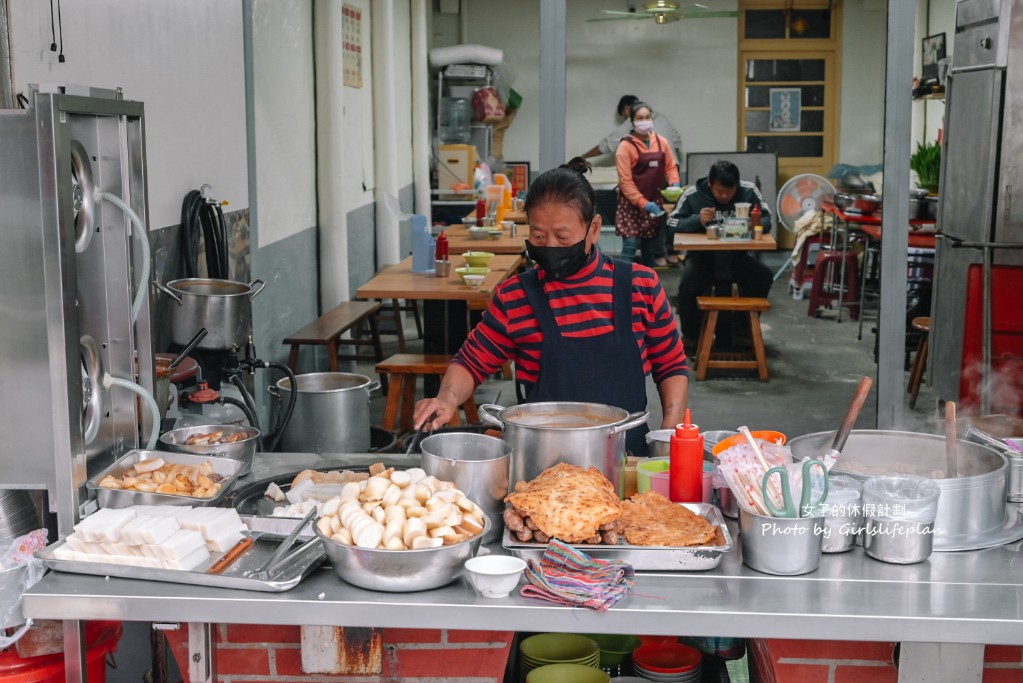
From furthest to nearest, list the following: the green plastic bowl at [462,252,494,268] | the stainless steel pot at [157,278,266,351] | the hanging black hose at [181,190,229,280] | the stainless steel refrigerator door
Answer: the green plastic bowl at [462,252,494,268]
the stainless steel refrigerator door
the hanging black hose at [181,190,229,280]
the stainless steel pot at [157,278,266,351]

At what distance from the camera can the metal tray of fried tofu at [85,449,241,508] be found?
2645 mm

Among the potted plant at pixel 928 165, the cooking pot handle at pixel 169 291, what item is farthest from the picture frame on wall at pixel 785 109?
the cooking pot handle at pixel 169 291

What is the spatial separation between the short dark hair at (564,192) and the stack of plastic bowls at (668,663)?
130 cm

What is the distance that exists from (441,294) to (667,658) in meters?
3.61

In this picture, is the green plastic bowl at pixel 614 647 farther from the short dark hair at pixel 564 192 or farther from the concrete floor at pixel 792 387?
the concrete floor at pixel 792 387

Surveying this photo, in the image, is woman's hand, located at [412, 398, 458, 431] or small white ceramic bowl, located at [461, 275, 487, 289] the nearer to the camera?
woman's hand, located at [412, 398, 458, 431]

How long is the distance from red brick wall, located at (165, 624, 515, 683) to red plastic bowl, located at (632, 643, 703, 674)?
612 mm

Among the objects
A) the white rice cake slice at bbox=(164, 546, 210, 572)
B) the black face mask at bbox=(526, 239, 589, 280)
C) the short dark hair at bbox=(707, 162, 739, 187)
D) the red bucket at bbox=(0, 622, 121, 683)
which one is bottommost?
the red bucket at bbox=(0, 622, 121, 683)

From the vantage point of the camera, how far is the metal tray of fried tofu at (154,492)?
2.64 meters

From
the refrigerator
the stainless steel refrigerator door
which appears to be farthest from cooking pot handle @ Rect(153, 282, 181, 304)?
the stainless steel refrigerator door

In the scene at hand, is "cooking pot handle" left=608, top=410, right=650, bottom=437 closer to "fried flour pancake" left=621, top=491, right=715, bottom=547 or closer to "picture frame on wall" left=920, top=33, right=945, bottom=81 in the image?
"fried flour pancake" left=621, top=491, right=715, bottom=547

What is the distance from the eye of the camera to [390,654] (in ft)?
8.41

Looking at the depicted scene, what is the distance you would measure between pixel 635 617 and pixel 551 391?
1468 mm

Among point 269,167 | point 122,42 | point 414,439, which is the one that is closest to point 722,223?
point 269,167
